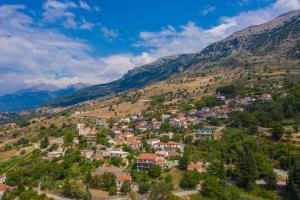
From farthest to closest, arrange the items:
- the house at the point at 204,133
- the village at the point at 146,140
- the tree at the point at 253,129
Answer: the house at the point at 204,133 → the tree at the point at 253,129 → the village at the point at 146,140

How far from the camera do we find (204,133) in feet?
299

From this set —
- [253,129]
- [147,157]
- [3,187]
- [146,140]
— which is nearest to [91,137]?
[146,140]

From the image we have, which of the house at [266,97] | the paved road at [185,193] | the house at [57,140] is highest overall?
the house at [266,97]

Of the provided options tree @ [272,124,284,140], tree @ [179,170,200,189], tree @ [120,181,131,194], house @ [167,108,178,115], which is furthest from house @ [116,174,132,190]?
house @ [167,108,178,115]

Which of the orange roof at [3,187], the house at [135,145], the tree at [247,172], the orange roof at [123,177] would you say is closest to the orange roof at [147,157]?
the orange roof at [123,177]

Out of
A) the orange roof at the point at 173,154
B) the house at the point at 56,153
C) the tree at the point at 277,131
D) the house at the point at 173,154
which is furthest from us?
the house at the point at 56,153

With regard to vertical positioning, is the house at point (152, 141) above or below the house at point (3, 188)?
above

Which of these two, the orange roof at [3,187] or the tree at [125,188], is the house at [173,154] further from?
the orange roof at [3,187]

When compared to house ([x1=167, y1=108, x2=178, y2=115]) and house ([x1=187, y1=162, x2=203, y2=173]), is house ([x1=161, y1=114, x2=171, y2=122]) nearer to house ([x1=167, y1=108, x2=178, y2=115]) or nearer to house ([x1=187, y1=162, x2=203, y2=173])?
house ([x1=167, y1=108, x2=178, y2=115])

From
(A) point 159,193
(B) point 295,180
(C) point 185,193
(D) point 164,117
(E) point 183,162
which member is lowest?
(C) point 185,193

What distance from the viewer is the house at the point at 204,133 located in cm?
8950

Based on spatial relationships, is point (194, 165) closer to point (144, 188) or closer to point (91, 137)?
point (144, 188)

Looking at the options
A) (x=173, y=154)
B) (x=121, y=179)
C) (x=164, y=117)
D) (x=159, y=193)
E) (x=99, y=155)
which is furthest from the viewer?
(x=164, y=117)

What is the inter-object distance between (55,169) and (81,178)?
769 cm
